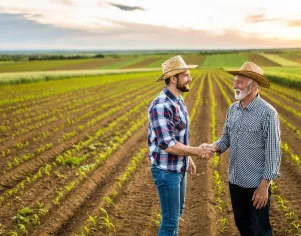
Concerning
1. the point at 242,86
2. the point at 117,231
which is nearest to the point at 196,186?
the point at 117,231

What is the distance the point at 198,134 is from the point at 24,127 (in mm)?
6304

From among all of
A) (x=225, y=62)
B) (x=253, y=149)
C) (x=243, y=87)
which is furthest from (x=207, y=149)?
(x=225, y=62)

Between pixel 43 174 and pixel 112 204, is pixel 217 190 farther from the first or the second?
pixel 43 174

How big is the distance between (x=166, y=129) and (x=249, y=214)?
4.69 feet

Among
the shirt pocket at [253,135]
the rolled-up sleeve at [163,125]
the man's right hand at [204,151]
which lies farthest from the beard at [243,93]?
the rolled-up sleeve at [163,125]

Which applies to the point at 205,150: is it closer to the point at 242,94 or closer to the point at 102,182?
the point at 242,94

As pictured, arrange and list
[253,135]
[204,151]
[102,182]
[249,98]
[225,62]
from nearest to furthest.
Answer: [253,135] < [249,98] < [204,151] < [102,182] < [225,62]

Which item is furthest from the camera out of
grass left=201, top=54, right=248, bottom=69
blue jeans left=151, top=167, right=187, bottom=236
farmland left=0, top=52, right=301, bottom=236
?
grass left=201, top=54, right=248, bottom=69

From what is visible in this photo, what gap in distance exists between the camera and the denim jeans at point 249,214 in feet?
11.3

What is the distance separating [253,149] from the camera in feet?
11.1

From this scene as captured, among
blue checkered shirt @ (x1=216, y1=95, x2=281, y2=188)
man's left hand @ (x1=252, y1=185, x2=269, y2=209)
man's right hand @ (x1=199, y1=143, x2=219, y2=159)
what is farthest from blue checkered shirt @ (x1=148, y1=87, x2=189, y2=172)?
man's left hand @ (x1=252, y1=185, x2=269, y2=209)

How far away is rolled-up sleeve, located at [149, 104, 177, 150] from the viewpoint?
10.6 feet

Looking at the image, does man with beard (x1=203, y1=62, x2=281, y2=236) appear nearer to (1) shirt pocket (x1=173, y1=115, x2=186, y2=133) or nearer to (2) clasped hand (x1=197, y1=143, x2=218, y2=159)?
(2) clasped hand (x1=197, y1=143, x2=218, y2=159)

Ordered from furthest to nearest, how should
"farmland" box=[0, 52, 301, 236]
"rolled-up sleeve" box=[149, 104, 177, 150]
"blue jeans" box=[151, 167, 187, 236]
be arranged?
"farmland" box=[0, 52, 301, 236] < "blue jeans" box=[151, 167, 187, 236] < "rolled-up sleeve" box=[149, 104, 177, 150]
